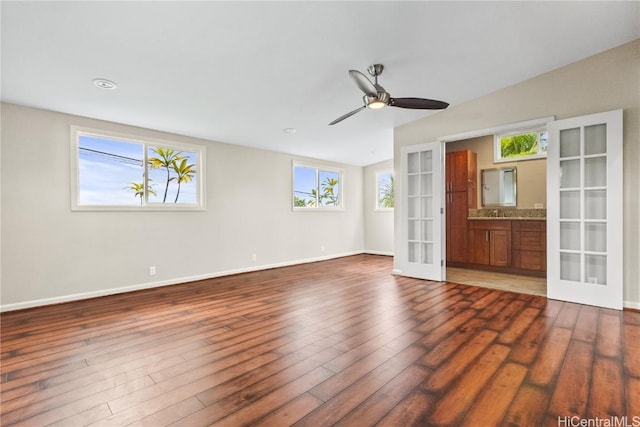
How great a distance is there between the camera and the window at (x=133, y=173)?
4.09 metres

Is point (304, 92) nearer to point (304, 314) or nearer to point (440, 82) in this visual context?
point (440, 82)

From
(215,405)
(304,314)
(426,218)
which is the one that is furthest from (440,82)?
(215,405)

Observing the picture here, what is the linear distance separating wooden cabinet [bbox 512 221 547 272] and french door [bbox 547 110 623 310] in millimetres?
1335

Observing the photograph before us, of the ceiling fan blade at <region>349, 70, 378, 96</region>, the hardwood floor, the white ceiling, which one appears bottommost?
the hardwood floor

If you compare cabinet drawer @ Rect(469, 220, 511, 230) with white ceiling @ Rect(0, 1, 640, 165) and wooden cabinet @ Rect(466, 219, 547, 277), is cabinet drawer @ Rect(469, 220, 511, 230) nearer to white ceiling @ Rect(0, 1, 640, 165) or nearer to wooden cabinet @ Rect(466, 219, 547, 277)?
wooden cabinet @ Rect(466, 219, 547, 277)

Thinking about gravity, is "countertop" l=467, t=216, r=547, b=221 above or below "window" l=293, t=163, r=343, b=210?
below

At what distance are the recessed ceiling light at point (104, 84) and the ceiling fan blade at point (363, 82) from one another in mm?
2480

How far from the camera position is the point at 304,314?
3.30 m

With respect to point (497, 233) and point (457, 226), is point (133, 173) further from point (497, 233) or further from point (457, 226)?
point (497, 233)

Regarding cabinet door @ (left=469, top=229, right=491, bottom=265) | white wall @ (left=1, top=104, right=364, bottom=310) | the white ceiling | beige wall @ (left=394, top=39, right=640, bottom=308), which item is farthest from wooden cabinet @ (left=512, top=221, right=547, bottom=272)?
white wall @ (left=1, top=104, right=364, bottom=310)

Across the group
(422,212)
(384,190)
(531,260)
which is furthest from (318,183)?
(531,260)

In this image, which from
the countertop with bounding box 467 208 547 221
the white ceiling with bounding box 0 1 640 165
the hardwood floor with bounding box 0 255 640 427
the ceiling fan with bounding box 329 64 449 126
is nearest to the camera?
the hardwood floor with bounding box 0 255 640 427

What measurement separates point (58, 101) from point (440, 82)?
454 cm

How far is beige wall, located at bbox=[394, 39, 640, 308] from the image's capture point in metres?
3.28
